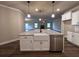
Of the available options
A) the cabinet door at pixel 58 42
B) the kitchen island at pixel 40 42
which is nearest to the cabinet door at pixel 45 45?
the kitchen island at pixel 40 42

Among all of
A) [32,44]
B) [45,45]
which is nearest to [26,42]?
[32,44]

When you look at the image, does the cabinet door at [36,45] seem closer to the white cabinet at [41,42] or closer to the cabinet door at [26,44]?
the white cabinet at [41,42]

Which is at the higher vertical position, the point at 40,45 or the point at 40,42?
the point at 40,42

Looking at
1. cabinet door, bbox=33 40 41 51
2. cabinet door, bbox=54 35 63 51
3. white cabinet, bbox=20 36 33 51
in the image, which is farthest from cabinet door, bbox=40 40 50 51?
white cabinet, bbox=20 36 33 51

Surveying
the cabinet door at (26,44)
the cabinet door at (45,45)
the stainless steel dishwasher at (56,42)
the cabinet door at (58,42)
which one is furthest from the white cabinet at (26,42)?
the cabinet door at (58,42)

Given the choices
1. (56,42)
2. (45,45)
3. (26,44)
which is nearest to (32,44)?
(26,44)

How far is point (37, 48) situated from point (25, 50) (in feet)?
1.76

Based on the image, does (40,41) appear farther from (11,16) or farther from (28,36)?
(11,16)

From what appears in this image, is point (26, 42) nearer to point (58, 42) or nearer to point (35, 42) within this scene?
point (35, 42)

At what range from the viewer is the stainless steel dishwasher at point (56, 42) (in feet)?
15.2

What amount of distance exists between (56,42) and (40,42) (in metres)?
0.71

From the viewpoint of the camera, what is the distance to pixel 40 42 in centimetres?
458

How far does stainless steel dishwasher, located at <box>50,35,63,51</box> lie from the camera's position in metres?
4.62

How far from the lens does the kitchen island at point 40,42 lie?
14.9ft
